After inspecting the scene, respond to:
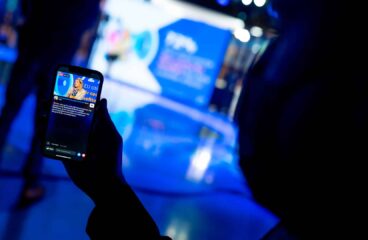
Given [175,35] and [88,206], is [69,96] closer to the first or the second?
[88,206]

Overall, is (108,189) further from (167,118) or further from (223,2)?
(223,2)

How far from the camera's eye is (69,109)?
579 millimetres

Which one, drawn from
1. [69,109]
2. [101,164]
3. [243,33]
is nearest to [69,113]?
[69,109]

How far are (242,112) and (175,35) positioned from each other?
5.30 metres

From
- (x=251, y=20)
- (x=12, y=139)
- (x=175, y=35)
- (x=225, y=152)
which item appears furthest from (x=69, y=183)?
(x=251, y=20)

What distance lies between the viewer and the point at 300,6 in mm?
322

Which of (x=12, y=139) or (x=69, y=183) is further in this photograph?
(x=12, y=139)

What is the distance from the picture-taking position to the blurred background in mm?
1357

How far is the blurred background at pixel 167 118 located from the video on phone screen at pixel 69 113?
0.24 meters

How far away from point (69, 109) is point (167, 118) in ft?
11.2

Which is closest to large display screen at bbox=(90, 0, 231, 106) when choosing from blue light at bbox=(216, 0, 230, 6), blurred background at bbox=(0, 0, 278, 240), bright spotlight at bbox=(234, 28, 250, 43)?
blurred background at bbox=(0, 0, 278, 240)

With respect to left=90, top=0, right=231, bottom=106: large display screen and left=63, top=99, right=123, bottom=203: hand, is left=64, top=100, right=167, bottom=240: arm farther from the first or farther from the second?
left=90, top=0, right=231, bottom=106: large display screen

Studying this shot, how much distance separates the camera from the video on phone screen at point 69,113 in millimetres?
571

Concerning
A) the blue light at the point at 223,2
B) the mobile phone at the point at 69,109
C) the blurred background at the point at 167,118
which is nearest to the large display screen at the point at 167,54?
the blurred background at the point at 167,118
